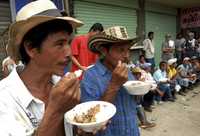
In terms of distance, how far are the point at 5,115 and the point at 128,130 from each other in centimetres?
111

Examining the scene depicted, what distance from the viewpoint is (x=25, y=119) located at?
4.06 feet

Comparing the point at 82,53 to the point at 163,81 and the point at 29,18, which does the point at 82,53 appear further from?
the point at 163,81

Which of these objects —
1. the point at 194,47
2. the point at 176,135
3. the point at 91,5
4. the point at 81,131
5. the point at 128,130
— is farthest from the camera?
the point at 194,47

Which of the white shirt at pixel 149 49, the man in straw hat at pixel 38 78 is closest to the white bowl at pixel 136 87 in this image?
the man in straw hat at pixel 38 78

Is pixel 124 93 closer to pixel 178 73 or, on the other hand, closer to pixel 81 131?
pixel 81 131

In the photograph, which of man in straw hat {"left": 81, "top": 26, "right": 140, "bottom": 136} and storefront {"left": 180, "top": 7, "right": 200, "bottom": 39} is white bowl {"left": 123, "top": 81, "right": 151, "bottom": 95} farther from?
storefront {"left": 180, "top": 7, "right": 200, "bottom": 39}

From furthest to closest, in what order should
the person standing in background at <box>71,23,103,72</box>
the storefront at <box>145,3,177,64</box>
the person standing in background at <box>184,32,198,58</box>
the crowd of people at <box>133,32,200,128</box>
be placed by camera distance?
the person standing in background at <box>184,32,198,58</box>, the storefront at <box>145,3,177,64</box>, the crowd of people at <box>133,32,200,128</box>, the person standing in background at <box>71,23,103,72</box>

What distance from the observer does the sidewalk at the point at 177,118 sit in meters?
5.38

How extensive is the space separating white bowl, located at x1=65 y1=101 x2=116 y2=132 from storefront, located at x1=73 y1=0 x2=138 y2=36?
18.3 feet

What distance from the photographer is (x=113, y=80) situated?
1.93m

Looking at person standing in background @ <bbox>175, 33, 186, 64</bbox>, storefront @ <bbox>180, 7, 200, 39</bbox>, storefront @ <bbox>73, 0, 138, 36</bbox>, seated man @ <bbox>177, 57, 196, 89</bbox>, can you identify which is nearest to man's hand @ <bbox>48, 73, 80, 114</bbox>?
storefront @ <bbox>73, 0, 138, 36</bbox>

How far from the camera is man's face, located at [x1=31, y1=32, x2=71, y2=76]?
1389 millimetres

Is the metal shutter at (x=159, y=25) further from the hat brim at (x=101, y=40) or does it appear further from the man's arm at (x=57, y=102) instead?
the man's arm at (x=57, y=102)

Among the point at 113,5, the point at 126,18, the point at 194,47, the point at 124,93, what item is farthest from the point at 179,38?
the point at 124,93
